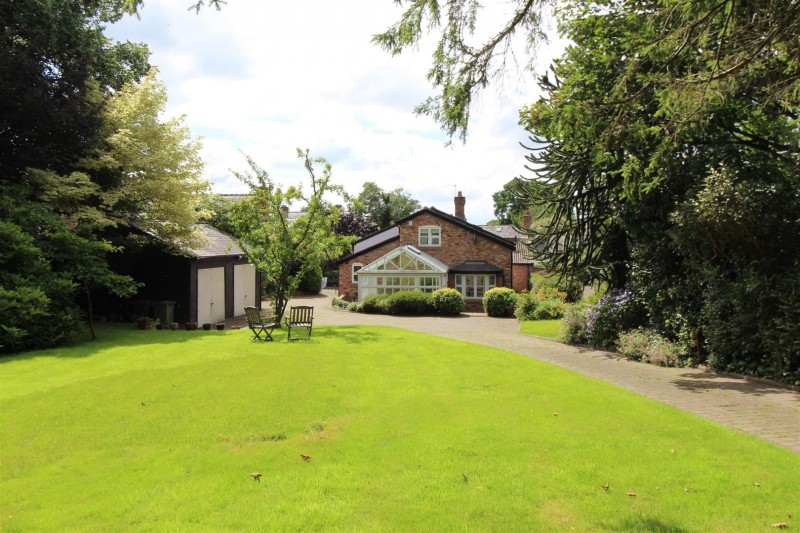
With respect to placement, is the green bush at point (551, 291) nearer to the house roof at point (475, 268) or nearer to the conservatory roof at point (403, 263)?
the house roof at point (475, 268)

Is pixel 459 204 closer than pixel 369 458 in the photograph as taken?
No

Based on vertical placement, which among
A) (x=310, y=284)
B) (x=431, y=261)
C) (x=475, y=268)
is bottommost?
(x=310, y=284)

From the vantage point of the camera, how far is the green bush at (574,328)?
54.2 feet

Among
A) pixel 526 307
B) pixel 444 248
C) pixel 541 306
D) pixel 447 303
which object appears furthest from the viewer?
pixel 444 248

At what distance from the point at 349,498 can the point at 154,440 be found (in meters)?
2.69

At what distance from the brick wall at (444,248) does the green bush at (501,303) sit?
5.14 m

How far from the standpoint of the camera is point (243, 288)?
28203mm

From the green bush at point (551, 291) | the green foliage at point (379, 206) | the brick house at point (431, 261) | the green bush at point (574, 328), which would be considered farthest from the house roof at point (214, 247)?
the green foliage at point (379, 206)

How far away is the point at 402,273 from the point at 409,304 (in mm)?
3987

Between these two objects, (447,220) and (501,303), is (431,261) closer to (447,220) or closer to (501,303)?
(447,220)

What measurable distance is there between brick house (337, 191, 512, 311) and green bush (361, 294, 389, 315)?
2452mm

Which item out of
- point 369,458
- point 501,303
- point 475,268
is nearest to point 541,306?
point 501,303

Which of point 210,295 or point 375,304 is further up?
point 210,295

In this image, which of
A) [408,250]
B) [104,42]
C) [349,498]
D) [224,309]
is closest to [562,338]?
[349,498]
